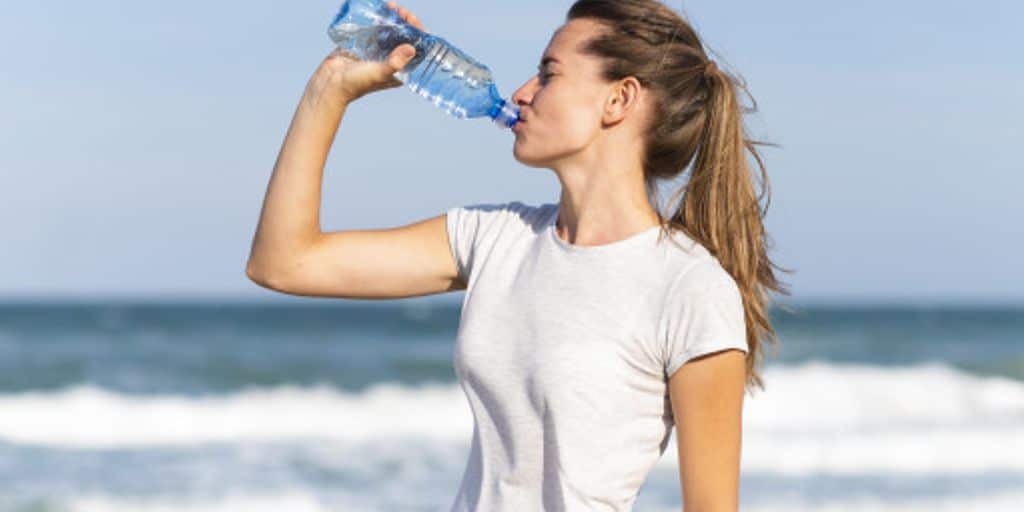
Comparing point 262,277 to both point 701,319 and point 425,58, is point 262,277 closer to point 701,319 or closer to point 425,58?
point 425,58

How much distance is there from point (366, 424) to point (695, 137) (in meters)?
10.4

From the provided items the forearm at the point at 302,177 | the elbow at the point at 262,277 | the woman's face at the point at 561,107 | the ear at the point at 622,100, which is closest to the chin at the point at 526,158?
the woman's face at the point at 561,107

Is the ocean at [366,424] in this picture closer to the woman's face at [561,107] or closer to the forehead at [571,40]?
the woman's face at [561,107]

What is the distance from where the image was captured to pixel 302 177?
265cm

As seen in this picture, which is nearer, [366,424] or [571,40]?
[571,40]

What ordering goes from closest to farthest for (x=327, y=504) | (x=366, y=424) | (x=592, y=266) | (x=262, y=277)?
1. (x=592, y=266)
2. (x=262, y=277)
3. (x=327, y=504)
4. (x=366, y=424)

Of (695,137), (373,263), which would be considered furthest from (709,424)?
(373,263)

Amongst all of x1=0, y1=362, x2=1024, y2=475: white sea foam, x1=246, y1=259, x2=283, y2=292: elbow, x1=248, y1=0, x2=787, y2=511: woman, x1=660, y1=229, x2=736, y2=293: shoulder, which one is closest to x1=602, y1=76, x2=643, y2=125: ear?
x1=248, y1=0, x2=787, y2=511: woman

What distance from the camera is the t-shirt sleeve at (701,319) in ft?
7.80

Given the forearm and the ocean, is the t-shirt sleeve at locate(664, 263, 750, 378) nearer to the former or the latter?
the ocean

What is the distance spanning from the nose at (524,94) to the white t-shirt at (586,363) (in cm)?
26

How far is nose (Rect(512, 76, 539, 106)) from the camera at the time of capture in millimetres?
2554

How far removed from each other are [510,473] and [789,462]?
8235mm

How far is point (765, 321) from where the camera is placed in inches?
103
